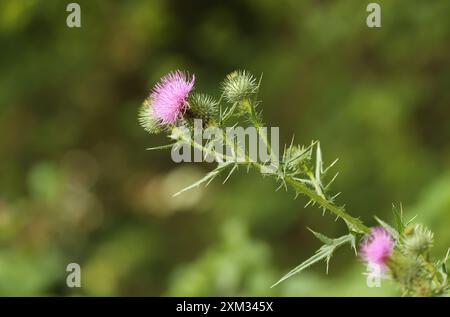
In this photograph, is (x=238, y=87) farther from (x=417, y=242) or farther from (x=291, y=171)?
(x=417, y=242)

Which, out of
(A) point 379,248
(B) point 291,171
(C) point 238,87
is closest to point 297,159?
(B) point 291,171

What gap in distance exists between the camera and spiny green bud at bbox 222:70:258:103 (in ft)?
7.45

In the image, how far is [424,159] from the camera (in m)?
6.96

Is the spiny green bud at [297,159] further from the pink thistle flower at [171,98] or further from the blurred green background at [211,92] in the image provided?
the blurred green background at [211,92]

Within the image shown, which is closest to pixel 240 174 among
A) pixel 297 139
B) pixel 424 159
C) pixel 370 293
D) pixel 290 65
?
pixel 297 139

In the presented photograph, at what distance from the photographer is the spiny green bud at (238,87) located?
227cm

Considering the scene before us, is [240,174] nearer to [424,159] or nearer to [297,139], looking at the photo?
[297,139]

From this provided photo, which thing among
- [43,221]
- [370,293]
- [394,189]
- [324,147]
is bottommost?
[370,293]

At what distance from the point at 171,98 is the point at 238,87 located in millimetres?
206

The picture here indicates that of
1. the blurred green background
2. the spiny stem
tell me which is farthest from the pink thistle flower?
the blurred green background

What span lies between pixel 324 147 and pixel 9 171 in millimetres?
2973

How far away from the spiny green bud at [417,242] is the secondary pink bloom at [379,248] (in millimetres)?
47

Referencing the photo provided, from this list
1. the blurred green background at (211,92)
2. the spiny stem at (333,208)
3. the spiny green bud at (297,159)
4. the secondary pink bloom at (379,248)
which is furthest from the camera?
the blurred green background at (211,92)

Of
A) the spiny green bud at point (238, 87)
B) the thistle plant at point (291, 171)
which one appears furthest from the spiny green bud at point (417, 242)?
the spiny green bud at point (238, 87)
